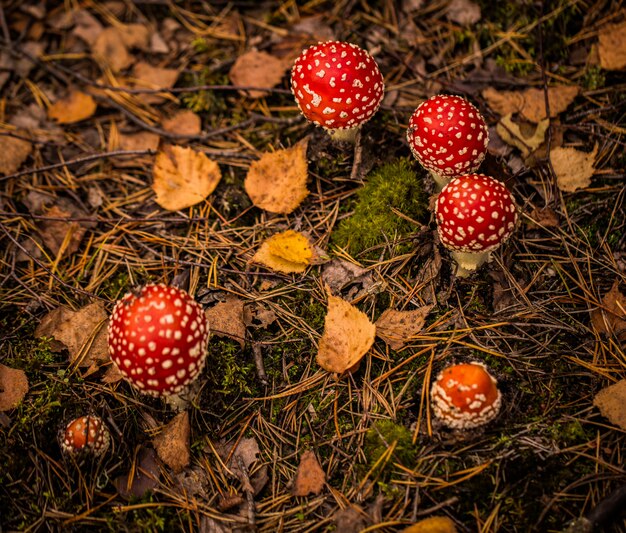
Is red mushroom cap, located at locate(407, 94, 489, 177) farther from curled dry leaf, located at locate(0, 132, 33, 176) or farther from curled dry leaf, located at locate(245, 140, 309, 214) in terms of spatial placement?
curled dry leaf, located at locate(0, 132, 33, 176)

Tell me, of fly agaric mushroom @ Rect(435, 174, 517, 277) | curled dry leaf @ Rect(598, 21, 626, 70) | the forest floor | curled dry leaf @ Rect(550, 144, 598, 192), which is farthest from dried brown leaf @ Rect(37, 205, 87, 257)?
curled dry leaf @ Rect(598, 21, 626, 70)

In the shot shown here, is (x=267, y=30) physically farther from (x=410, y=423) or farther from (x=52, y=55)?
(x=410, y=423)

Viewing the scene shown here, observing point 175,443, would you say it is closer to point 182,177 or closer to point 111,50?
point 182,177

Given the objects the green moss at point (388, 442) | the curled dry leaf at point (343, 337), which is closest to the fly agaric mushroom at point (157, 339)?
the curled dry leaf at point (343, 337)

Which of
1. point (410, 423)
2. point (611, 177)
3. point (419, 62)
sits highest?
point (419, 62)

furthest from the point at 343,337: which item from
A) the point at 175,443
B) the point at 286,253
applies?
the point at 175,443

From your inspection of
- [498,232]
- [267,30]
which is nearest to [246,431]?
[498,232]
